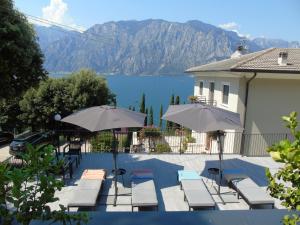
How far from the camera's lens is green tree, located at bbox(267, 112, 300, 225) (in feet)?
5.98

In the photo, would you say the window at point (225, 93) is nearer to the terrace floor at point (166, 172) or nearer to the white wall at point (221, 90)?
the white wall at point (221, 90)

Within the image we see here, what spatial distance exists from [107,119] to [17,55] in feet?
16.1

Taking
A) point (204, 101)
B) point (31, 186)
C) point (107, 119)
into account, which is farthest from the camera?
point (204, 101)

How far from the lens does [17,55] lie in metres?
11.6

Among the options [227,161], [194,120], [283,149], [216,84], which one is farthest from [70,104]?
[283,149]

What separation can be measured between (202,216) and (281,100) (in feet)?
49.8

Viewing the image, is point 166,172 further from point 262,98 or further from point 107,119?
point 262,98

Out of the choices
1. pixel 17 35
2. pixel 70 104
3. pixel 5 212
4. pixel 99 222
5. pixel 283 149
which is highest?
pixel 17 35

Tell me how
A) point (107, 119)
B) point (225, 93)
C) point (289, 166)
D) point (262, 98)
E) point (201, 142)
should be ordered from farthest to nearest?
point (201, 142), point (225, 93), point (262, 98), point (107, 119), point (289, 166)

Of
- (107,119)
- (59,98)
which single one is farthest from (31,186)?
(59,98)

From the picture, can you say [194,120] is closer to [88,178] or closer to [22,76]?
[88,178]

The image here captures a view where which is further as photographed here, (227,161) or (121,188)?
(227,161)

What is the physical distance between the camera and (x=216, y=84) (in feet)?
70.6

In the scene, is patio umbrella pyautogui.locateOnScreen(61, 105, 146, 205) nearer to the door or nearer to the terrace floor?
the terrace floor
